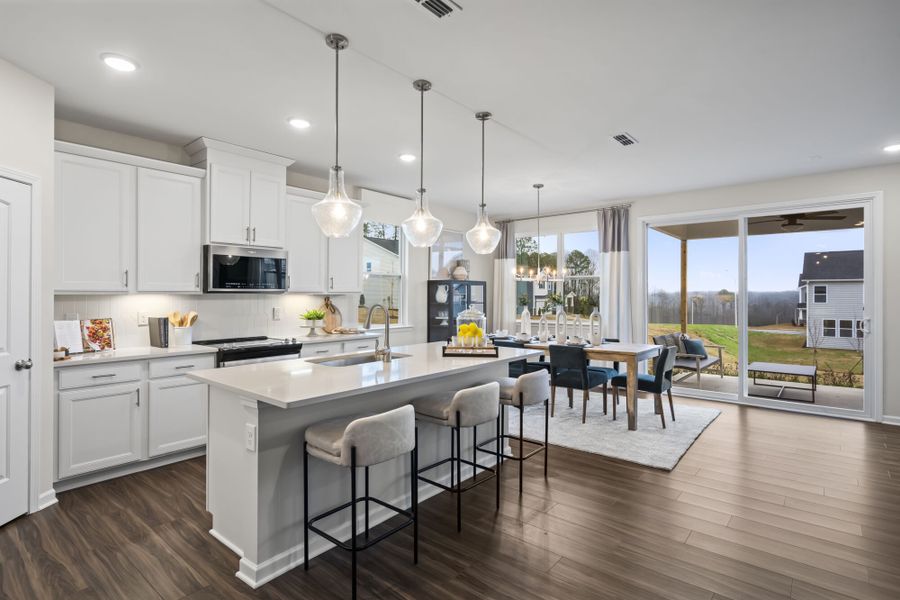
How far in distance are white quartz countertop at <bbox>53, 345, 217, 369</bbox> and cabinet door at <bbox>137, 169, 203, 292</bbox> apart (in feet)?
1.69

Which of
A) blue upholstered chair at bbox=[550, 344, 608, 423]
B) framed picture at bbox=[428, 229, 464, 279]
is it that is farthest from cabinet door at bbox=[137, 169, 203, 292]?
blue upholstered chair at bbox=[550, 344, 608, 423]

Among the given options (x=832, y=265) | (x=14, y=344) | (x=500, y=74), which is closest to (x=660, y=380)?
(x=832, y=265)

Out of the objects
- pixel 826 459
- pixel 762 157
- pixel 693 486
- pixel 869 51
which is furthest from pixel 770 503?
pixel 762 157

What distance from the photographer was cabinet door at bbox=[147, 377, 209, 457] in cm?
365

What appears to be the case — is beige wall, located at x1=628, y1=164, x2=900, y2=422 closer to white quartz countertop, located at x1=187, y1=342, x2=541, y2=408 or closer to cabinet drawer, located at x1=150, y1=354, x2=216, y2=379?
white quartz countertop, located at x1=187, y1=342, x2=541, y2=408

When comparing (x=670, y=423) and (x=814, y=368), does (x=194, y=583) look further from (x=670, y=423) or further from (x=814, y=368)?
(x=814, y=368)

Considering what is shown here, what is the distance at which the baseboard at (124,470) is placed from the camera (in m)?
3.32

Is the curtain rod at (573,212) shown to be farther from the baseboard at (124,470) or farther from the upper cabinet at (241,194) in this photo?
the baseboard at (124,470)

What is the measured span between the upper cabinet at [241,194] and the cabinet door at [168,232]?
0.13 metres

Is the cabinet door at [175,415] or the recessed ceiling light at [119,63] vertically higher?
the recessed ceiling light at [119,63]

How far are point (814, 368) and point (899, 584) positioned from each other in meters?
4.16

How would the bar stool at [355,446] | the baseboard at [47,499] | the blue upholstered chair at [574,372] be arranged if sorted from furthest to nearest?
the blue upholstered chair at [574,372] → the baseboard at [47,499] → the bar stool at [355,446]

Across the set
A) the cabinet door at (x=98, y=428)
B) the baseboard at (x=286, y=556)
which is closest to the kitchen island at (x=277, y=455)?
the baseboard at (x=286, y=556)

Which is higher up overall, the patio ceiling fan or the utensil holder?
the patio ceiling fan
